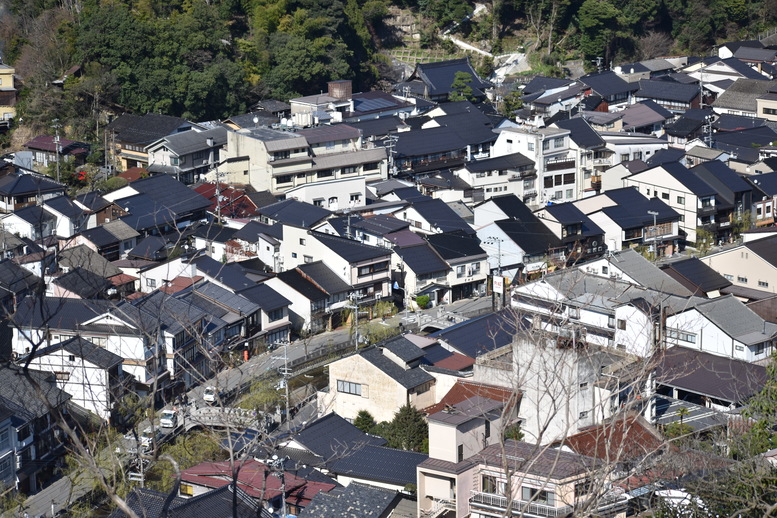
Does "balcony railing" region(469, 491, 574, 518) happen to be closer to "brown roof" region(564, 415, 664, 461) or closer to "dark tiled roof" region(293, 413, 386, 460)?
"brown roof" region(564, 415, 664, 461)

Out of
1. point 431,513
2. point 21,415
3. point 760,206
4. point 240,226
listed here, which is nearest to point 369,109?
point 240,226

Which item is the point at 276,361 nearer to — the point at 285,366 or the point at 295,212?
the point at 285,366

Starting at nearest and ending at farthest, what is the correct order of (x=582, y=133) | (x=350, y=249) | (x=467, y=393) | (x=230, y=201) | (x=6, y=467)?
(x=6, y=467), (x=467, y=393), (x=350, y=249), (x=230, y=201), (x=582, y=133)

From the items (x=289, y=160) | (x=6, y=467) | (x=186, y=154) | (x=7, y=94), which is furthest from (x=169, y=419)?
(x=7, y=94)

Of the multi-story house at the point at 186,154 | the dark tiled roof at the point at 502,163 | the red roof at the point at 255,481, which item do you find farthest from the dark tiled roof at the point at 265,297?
the dark tiled roof at the point at 502,163

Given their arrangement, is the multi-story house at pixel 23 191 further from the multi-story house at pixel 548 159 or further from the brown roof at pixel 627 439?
the brown roof at pixel 627 439

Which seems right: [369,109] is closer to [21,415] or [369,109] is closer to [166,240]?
[166,240]
